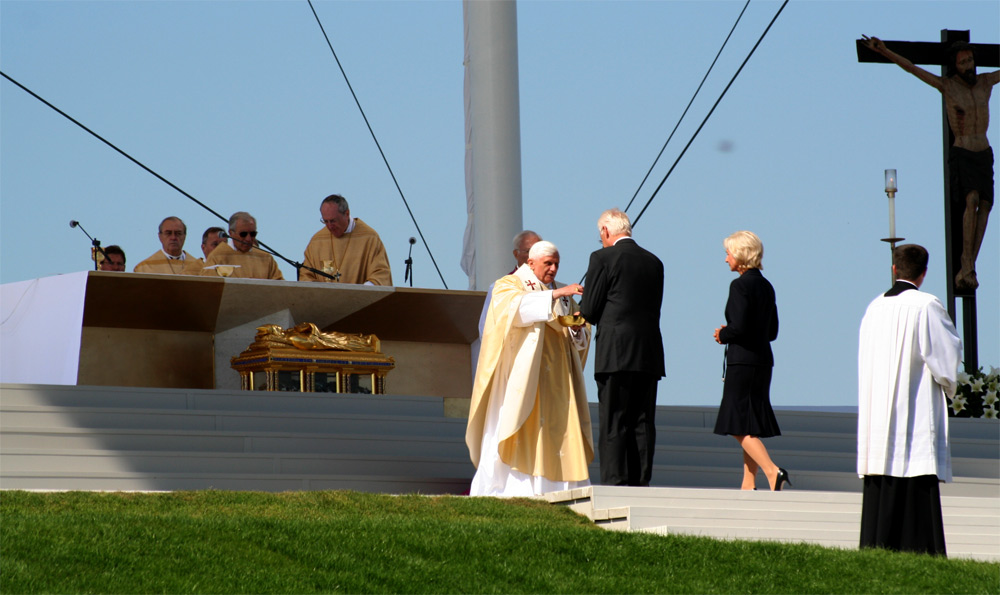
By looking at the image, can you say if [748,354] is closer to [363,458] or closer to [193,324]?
[363,458]

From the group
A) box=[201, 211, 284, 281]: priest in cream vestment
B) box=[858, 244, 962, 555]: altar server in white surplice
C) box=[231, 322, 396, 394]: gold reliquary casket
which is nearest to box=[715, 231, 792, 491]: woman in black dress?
box=[858, 244, 962, 555]: altar server in white surplice

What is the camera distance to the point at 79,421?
1058cm

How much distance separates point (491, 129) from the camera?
14445 millimetres

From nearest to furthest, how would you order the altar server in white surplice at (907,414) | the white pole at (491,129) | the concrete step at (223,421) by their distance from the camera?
the altar server in white surplice at (907,414), the concrete step at (223,421), the white pole at (491,129)

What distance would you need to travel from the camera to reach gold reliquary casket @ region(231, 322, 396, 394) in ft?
39.2

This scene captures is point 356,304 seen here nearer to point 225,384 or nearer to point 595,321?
point 225,384

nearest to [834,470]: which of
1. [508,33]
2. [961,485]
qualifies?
[961,485]

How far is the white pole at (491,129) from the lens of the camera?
1431cm

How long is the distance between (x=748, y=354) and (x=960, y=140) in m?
6.51

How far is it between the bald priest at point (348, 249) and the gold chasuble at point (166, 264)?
0.91 meters

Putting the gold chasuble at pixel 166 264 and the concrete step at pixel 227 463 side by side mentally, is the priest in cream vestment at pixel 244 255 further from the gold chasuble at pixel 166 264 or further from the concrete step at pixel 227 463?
the concrete step at pixel 227 463

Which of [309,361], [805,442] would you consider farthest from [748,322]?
[309,361]

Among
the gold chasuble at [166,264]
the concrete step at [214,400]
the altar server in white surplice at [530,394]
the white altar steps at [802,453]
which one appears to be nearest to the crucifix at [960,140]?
the white altar steps at [802,453]

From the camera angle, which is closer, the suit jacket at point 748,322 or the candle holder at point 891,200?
the suit jacket at point 748,322
